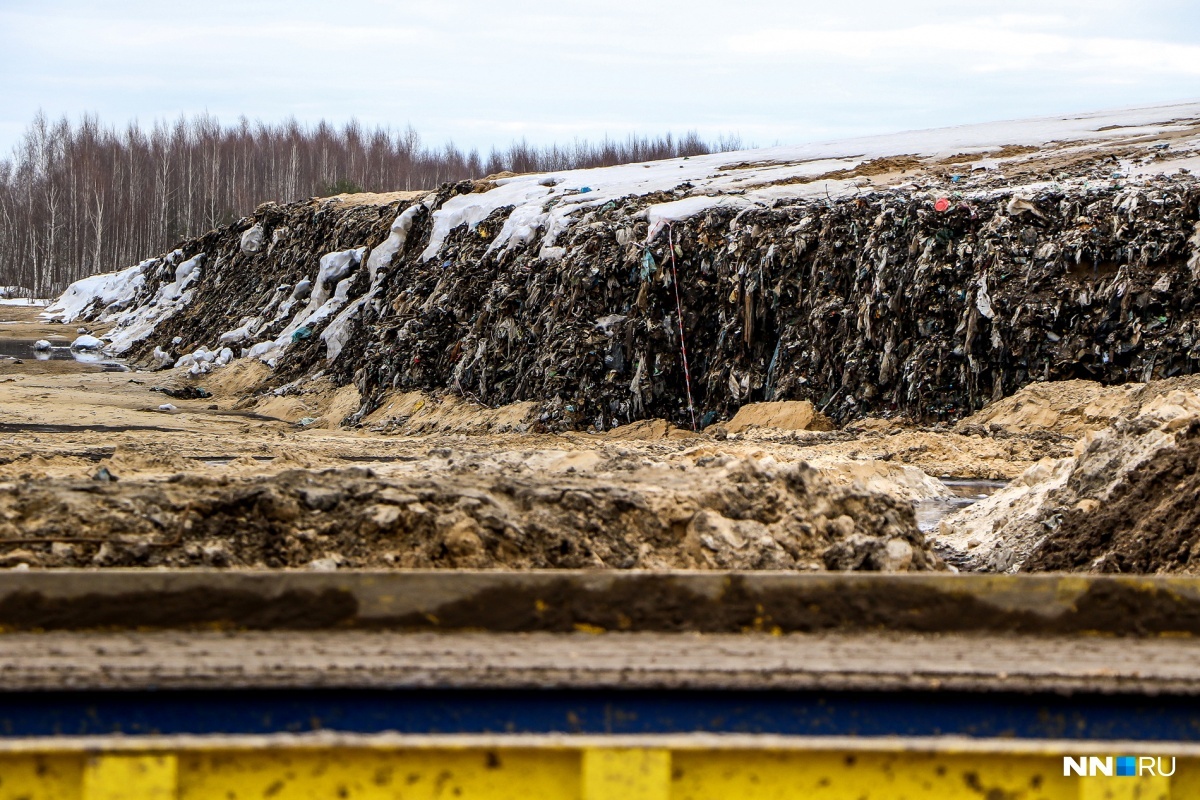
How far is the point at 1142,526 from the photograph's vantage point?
230 inches

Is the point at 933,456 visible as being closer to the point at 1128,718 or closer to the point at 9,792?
the point at 1128,718

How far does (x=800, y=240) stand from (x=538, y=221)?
501cm

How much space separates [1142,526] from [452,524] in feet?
12.1

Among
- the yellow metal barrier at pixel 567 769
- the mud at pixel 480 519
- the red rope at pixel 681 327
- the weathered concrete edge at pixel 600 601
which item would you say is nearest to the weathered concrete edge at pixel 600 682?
the yellow metal barrier at pixel 567 769

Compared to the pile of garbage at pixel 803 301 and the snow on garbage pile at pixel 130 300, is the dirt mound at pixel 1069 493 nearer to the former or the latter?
the pile of garbage at pixel 803 301

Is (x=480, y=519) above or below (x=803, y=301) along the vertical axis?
below

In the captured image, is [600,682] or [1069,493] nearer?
[600,682]

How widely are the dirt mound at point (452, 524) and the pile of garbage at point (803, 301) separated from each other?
7605mm

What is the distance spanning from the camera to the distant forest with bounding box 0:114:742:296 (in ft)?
197

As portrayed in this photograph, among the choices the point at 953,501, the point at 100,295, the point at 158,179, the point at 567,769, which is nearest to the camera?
the point at 567,769

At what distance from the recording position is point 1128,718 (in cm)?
285

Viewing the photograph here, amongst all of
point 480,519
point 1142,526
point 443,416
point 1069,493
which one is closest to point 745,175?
point 443,416

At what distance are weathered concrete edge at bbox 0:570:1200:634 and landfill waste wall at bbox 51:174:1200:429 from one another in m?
9.47

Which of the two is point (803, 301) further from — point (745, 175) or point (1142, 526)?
point (1142, 526)
